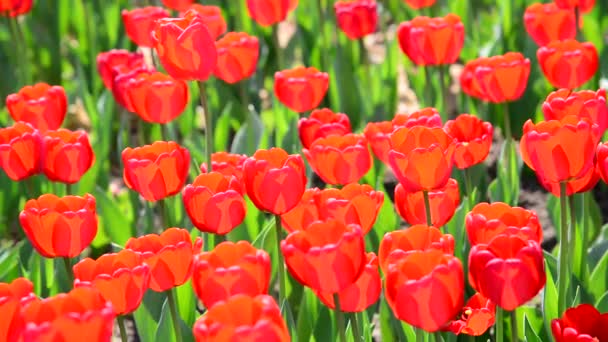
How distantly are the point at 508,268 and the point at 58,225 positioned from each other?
35.2 inches

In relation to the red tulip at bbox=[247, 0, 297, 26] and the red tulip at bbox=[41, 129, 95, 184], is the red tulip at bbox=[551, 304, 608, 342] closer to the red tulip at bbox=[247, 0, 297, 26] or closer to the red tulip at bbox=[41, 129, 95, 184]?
the red tulip at bbox=[41, 129, 95, 184]

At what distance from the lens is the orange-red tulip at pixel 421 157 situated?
202 cm

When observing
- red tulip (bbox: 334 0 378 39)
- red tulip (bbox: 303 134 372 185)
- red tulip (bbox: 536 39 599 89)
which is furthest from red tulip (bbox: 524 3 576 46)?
red tulip (bbox: 303 134 372 185)

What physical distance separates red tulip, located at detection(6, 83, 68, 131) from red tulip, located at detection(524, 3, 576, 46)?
1.32 m

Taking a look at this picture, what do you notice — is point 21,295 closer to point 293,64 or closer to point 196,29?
point 196,29

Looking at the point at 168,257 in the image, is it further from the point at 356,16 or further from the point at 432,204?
the point at 356,16

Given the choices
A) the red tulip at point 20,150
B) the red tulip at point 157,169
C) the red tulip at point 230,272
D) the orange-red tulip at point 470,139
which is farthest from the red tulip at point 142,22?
the red tulip at point 230,272

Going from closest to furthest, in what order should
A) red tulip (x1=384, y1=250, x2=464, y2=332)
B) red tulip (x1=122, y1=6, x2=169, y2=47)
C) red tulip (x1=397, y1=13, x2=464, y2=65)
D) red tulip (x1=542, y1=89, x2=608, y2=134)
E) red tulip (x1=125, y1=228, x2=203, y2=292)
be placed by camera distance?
red tulip (x1=384, y1=250, x2=464, y2=332) < red tulip (x1=125, y1=228, x2=203, y2=292) < red tulip (x1=542, y1=89, x2=608, y2=134) < red tulip (x1=397, y1=13, x2=464, y2=65) < red tulip (x1=122, y1=6, x2=169, y2=47)

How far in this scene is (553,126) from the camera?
6.47 ft

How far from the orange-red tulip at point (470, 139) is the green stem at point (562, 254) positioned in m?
0.36

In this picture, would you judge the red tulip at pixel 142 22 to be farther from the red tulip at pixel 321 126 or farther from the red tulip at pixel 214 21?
the red tulip at pixel 321 126

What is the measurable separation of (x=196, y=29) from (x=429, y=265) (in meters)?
0.91

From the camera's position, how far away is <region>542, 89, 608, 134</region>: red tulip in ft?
7.47

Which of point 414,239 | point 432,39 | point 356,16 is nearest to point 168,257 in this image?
point 414,239
